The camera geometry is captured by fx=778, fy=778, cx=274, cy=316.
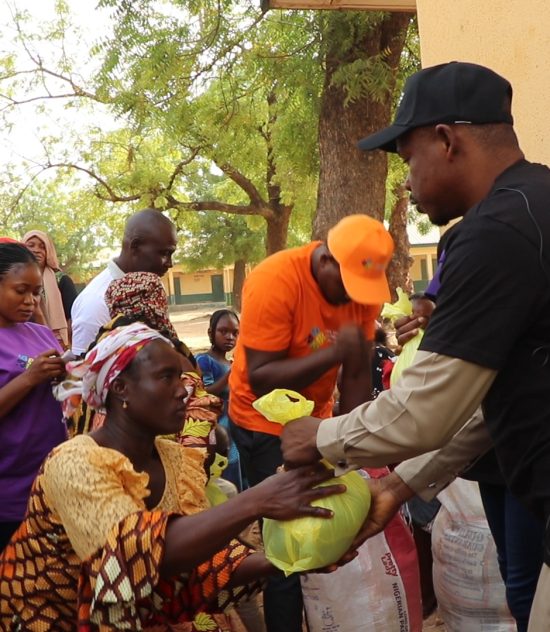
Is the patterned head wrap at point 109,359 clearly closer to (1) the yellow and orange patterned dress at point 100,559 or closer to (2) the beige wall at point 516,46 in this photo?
(1) the yellow and orange patterned dress at point 100,559

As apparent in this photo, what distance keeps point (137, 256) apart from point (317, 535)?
2415mm

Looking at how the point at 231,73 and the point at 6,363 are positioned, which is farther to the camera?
the point at 231,73

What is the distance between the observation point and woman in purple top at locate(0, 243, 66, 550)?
2.99 meters

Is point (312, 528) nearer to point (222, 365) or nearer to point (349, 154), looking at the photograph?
point (222, 365)

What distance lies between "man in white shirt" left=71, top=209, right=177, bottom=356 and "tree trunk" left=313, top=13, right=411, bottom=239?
3191 millimetres

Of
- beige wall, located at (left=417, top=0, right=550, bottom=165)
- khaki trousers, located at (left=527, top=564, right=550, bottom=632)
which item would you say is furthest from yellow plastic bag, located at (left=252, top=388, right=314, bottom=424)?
beige wall, located at (left=417, top=0, right=550, bottom=165)

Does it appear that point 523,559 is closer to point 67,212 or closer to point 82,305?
point 82,305

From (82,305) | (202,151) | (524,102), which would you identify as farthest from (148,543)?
(202,151)

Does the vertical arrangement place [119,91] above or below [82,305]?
Answer: above

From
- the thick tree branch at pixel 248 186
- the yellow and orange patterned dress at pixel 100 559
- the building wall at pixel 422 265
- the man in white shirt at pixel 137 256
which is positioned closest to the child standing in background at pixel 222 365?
the man in white shirt at pixel 137 256

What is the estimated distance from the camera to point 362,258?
3156 mm

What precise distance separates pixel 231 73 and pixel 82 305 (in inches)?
222

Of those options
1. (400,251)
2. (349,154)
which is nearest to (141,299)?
(349,154)

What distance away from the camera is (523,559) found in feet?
8.39
